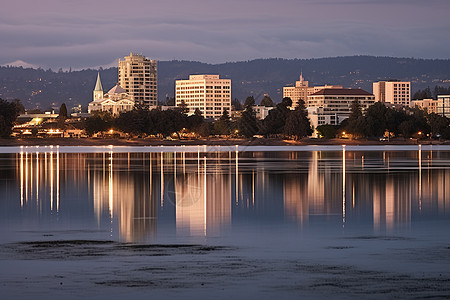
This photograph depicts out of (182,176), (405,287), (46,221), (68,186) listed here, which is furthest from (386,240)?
(182,176)

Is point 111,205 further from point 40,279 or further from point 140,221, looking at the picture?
point 40,279

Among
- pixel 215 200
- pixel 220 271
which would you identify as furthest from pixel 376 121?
pixel 220 271

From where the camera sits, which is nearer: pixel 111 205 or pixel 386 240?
pixel 386 240

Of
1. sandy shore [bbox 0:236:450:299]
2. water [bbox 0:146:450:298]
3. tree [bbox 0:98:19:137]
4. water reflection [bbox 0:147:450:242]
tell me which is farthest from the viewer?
tree [bbox 0:98:19:137]

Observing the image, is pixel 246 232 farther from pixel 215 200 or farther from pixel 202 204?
pixel 215 200

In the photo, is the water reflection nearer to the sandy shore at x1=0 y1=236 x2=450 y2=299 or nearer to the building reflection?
the building reflection

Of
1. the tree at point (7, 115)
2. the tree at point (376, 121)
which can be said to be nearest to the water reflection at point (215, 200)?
the tree at point (7, 115)

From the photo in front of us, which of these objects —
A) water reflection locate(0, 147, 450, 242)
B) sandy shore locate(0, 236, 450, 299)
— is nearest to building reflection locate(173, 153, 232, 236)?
water reflection locate(0, 147, 450, 242)

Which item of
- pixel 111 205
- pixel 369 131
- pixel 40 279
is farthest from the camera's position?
pixel 369 131

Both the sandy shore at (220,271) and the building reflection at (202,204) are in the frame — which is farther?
the building reflection at (202,204)

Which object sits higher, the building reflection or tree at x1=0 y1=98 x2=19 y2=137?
tree at x1=0 y1=98 x2=19 y2=137

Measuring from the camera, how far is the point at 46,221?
2527 cm

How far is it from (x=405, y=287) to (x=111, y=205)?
56.4ft

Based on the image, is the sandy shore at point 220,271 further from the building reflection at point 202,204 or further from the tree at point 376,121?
the tree at point 376,121
